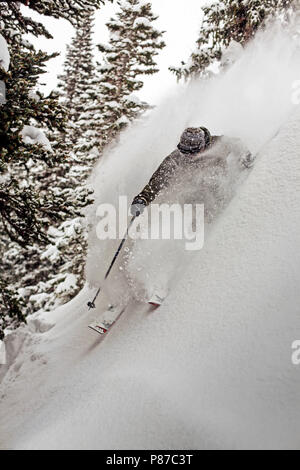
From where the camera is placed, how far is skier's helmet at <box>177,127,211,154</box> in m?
6.07

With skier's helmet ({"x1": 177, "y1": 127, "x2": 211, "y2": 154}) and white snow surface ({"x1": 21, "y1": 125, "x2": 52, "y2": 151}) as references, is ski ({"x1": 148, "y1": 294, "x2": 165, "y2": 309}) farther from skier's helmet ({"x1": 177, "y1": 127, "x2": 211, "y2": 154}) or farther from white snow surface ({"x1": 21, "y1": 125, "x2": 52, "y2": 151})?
white snow surface ({"x1": 21, "y1": 125, "x2": 52, "y2": 151})

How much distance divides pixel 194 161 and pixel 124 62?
25.5ft

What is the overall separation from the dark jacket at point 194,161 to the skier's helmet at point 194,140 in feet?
0.59

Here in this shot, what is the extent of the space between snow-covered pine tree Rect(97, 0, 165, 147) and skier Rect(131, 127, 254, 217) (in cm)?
546

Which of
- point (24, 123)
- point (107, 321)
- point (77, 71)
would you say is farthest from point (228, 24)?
point (77, 71)

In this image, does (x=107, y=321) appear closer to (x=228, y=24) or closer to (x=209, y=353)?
(x=209, y=353)

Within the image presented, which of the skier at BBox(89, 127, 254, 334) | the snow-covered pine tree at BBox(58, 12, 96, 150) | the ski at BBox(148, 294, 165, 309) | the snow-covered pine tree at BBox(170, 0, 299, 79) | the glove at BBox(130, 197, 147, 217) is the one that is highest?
the snow-covered pine tree at BBox(58, 12, 96, 150)

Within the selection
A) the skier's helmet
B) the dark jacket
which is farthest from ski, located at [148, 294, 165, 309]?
the skier's helmet

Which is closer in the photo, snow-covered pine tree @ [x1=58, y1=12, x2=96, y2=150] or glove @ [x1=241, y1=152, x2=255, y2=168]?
glove @ [x1=241, y1=152, x2=255, y2=168]

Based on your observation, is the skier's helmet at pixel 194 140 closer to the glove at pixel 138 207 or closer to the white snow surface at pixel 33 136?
A: the glove at pixel 138 207
